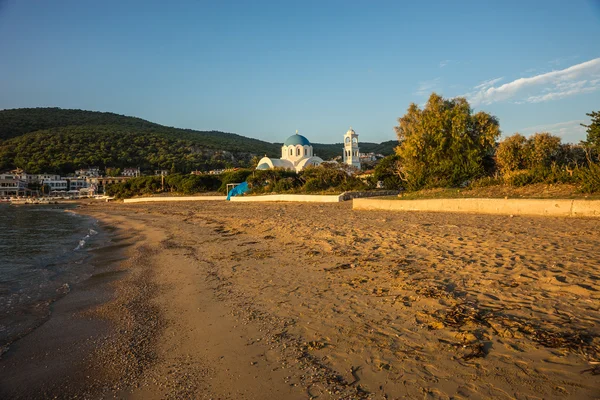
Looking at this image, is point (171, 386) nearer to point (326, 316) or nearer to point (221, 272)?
point (326, 316)

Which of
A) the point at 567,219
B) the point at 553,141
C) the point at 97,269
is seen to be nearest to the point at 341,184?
the point at 553,141

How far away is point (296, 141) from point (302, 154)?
8.98 ft

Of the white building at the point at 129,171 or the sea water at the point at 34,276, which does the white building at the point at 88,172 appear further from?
the sea water at the point at 34,276

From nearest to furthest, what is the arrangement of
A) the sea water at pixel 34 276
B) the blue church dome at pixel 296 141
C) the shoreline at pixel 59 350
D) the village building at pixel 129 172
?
the shoreline at pixel 59 350 < the sea water at pixel 34 276 < the blue church dome at pixel 296 141 < the village building at pixel 129 172

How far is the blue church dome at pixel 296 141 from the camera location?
2549 inches

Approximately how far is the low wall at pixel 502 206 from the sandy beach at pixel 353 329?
457 centimetres

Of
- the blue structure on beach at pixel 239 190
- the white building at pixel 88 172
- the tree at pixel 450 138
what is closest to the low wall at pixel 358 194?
the tree at pixel 450 138

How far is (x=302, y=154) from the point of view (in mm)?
64250

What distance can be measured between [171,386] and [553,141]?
101ft

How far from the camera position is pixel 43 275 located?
8602 mm

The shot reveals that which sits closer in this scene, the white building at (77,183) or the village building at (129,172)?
the white building at (77,183)

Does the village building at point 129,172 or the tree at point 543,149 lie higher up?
the village building at point 129,172

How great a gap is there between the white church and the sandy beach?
54.0 meters

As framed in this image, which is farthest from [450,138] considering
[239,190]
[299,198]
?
[239,190]
